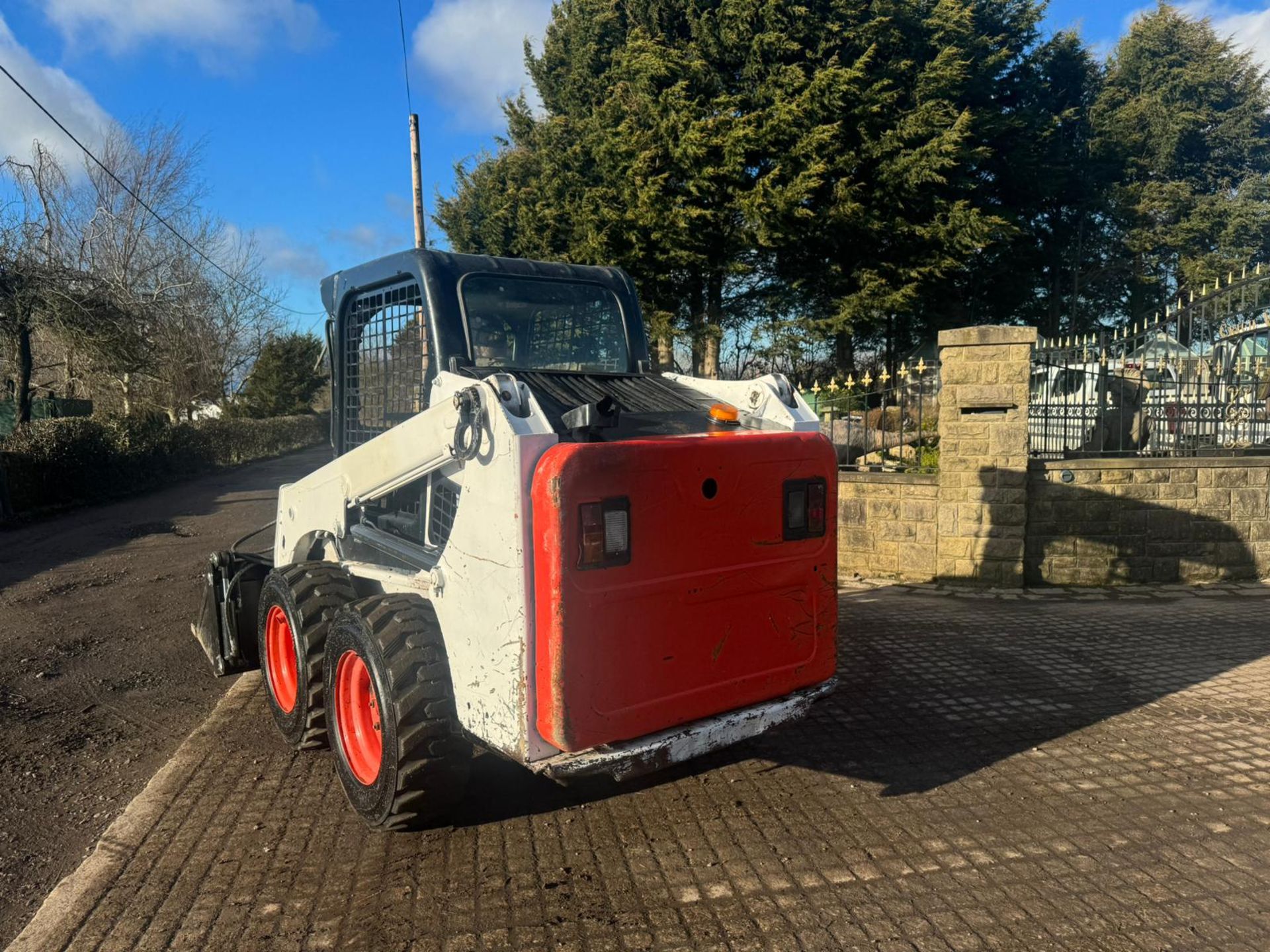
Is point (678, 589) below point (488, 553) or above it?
below

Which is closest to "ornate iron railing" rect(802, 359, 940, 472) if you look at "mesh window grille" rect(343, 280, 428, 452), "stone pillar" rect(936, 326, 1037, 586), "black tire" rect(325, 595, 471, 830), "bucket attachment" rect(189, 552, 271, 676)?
"stone pillar" rect(936, 326, 1037, 586)

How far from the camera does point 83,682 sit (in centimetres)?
592

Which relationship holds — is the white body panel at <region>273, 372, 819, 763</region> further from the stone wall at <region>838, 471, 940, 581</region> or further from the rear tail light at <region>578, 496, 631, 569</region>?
the stone wall at <region>838, 471, 940, 581</region>

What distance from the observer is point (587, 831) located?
362 cm

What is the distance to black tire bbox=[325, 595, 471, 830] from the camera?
3240mm

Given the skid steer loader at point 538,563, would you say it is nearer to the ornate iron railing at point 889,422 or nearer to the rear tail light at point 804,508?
the rear tail light at point 804,508

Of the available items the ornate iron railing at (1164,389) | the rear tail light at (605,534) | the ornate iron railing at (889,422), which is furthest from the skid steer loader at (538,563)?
the ornate iron railing at (1164,389)

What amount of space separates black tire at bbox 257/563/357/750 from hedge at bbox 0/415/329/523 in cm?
1263

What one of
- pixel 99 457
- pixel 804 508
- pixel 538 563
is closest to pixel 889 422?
pixel 804 508

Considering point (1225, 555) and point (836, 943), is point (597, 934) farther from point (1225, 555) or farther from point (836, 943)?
point (1225, 555)

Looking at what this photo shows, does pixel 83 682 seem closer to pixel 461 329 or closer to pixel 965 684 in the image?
pixel 461 329

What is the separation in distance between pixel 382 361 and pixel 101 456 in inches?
591

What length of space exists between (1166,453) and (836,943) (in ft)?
25.1

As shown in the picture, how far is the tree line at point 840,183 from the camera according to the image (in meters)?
17.6
